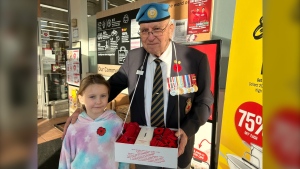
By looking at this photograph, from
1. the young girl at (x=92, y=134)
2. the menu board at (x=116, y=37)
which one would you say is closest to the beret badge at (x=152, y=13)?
the young girl at (x=92, y=134)

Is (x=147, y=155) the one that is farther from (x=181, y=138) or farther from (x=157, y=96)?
(x=157, y=96)

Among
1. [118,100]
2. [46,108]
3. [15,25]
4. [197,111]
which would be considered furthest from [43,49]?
[15,25]

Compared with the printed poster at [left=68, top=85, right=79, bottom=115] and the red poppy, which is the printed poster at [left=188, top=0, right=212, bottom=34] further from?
the printed poster at [left=68, top=85, right=79, bottom=115]

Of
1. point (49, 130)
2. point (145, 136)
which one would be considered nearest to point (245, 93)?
point (145, 136)

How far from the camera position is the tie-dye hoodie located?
1135 mm

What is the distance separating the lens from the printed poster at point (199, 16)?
1.91 meters

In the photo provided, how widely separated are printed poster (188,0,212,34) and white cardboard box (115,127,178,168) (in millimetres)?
1422

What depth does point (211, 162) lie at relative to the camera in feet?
5.91

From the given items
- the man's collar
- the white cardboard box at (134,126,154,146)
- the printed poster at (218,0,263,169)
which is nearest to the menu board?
the printed poster at (218,0,263,169)

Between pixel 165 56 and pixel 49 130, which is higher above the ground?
pixel 165 56

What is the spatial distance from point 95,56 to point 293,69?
149 inches

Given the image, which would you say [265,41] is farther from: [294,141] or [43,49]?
[43,49]

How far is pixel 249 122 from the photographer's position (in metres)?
1.53

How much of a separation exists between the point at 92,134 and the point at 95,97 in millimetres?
209
